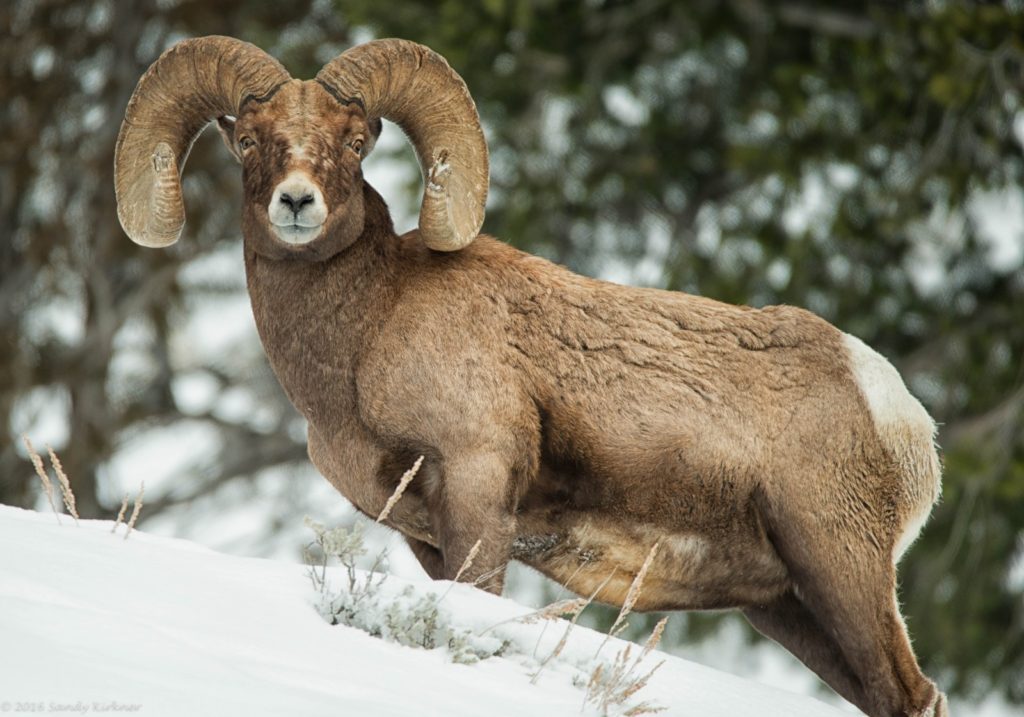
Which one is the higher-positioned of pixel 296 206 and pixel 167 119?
pixel 167 119

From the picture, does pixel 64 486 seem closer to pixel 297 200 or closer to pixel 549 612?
pixel 297 200

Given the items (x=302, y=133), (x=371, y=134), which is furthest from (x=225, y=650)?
(x=371, y=134)

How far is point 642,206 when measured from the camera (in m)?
18.0

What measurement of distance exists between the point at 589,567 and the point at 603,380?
783 millimetres

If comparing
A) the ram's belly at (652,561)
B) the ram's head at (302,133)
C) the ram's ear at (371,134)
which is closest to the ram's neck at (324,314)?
the ram's head at (302,133)

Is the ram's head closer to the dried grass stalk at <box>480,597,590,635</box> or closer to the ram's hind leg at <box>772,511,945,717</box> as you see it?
the ram's hind leg at <box>772,511,945,717</box>

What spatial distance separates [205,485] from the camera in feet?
68.2

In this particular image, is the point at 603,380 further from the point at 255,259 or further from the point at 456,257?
the point at 255,259

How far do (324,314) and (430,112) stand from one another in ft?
3.63

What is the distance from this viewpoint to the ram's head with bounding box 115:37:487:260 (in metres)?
6.70

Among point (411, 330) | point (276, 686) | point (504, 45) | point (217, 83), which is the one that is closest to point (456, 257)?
point (411, 330)

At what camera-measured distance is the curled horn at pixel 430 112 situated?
275 inches

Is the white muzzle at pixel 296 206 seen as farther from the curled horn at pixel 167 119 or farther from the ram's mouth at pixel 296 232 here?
the curled horn at pixel 167 119

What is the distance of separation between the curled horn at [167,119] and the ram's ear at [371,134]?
0.43 meters
